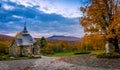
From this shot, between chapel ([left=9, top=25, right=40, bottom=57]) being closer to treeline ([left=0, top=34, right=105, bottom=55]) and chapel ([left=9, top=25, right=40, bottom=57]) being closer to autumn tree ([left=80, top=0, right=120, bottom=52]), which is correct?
treeline ([left=0, top=34, right=105, bottom=55])

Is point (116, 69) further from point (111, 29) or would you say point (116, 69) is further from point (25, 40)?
point (25, 40)

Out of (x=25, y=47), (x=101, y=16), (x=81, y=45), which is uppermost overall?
(x=101, y=16)

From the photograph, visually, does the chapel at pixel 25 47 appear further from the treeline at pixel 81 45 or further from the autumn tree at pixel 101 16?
the autumn tree at pixel 101 16

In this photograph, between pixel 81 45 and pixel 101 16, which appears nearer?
pixel 101 16

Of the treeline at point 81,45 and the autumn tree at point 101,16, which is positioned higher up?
the autumn tree at point 101,16

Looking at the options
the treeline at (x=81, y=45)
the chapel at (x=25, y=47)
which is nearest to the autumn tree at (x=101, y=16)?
the treeline at (x=81, y=45)

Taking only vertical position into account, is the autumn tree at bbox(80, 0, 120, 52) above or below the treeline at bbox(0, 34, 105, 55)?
above

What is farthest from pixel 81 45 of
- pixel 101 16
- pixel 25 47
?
pixel 101 16

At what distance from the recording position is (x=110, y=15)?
34406 mm

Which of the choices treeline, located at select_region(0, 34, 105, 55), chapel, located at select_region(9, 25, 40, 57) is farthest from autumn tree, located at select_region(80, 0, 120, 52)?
chapel, located at select_region(9, 25, 40, 57)

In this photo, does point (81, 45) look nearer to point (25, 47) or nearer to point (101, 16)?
point (25, 47)

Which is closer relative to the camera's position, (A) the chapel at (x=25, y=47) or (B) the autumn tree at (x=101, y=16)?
(B) the autumn tree at (x=101, y=16)

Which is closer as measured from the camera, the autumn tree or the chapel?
the autumn tree

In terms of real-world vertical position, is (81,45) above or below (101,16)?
below
